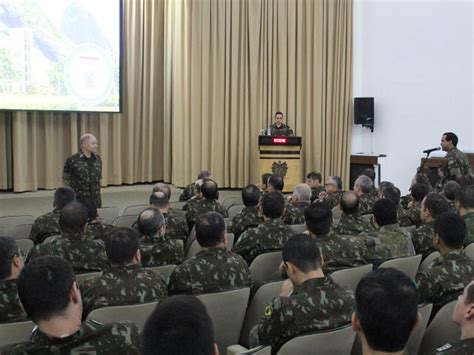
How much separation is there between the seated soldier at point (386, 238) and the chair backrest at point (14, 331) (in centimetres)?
226

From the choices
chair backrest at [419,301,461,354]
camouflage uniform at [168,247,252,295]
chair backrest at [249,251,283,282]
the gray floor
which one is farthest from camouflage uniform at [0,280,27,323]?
the gray floor

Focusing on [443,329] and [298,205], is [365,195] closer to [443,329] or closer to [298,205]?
[298,205]

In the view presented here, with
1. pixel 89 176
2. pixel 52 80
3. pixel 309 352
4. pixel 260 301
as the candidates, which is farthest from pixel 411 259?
pixel 52 80

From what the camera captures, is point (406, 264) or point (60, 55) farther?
point (60, 55)

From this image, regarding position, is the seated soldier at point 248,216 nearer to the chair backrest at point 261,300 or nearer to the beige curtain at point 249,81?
the chair backrest at point 261,300

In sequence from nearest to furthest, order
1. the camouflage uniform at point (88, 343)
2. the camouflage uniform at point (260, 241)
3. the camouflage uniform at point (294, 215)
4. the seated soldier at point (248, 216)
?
the camouflage uniform at point (88, 343) → the camouflage uniform at point (260, 241) → the seated soldier at point (248, 216) → the camouflage uniform at point (294, 215)

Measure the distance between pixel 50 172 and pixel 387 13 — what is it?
7201mm

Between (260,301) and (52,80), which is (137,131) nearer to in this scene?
(52,80)

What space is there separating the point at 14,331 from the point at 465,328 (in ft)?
5.90

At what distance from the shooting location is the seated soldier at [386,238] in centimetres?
373

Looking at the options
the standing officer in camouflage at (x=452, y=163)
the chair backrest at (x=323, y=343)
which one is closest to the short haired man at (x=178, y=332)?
the chair backrest at (x=323, y=343)

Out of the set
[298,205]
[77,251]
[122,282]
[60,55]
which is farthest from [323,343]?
[60,55]

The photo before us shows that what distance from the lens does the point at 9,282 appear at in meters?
2.58

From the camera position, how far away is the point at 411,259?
134 inches
